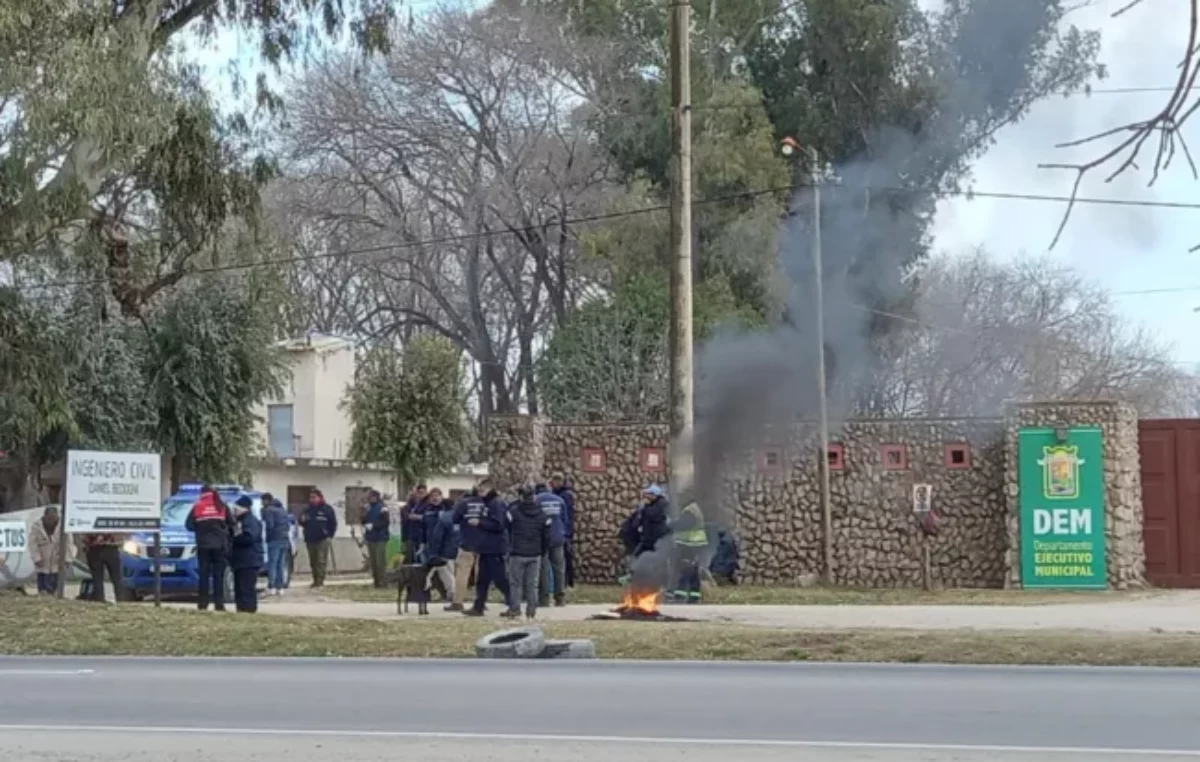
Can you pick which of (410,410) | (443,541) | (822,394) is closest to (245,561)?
(443,541)

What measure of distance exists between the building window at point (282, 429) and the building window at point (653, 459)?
21.6 meters

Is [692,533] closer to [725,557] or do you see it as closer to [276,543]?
[725,557]

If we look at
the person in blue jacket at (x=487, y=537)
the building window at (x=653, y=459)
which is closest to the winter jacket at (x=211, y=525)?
the person in blue jacket at (x=487, y=537)

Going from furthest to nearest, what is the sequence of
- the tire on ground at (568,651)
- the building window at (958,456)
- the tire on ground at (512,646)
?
1. the building window at (958,456)
2. the tire on ground at (568,651)
3. the tire on ground at (512,646)

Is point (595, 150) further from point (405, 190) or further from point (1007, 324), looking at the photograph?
point (1007, 324)

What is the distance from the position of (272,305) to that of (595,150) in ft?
30.8

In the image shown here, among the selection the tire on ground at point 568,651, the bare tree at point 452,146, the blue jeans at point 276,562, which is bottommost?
the tire on ground at point 568,651

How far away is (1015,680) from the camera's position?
13.8 metres

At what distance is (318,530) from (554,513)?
8144 millimetres

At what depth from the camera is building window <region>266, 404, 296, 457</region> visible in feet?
154

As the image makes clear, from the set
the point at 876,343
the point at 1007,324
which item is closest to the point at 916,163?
the point at 876,343

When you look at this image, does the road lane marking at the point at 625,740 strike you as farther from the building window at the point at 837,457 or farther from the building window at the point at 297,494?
the building window at the point at 297,494

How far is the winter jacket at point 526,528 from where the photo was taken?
20.2 metres

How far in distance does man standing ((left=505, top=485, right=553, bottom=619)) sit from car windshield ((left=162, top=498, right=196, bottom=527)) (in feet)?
25.4
